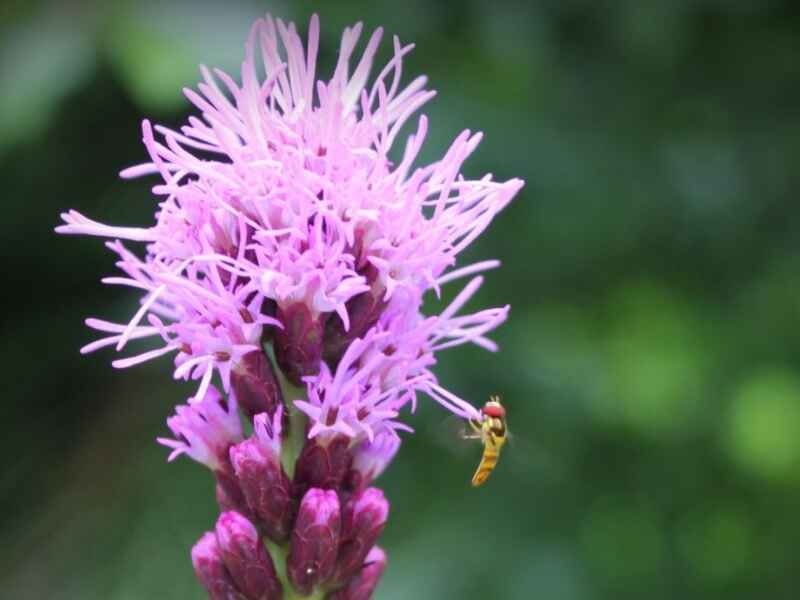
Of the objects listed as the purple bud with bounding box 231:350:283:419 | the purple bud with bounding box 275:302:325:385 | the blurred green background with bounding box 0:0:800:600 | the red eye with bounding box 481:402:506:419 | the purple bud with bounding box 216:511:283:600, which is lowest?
the blurred green background with bounding box 0:0:800:600

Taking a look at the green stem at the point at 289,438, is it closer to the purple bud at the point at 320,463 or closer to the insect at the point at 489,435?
the purple bud at the point at 320,463

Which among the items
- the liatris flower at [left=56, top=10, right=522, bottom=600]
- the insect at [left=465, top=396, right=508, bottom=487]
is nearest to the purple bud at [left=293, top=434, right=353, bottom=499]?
the liatris flower at [left=56, top=10, right=522, bottom=600]

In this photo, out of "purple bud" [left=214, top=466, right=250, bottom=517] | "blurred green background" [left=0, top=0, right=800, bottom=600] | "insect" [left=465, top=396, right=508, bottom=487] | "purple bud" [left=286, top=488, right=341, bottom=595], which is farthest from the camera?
"blurred green background" [left=0, top=0, right=800, bottom=600]

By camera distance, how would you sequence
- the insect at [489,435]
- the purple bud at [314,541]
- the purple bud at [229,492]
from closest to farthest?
1. the purple bud at [314,541]
2. the purple bud at [229,492]
3. the insect at [489,435]

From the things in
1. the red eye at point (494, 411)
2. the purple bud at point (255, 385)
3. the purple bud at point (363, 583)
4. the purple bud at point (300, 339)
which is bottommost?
the purple bud at point (363, 583)

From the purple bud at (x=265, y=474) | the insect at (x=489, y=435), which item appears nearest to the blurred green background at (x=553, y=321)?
the insect at (x=489, y=435)

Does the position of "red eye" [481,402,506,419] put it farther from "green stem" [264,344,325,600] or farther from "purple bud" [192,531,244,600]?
"purple bud" [192,531,244,600]
